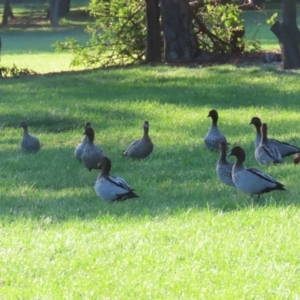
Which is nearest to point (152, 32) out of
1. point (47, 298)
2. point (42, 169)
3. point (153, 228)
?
point (42, 169)

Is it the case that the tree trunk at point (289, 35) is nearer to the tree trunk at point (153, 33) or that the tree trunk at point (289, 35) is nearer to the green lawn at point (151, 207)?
the green lawn at point (151, 207)

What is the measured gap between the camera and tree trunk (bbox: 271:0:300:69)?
74.5 feet

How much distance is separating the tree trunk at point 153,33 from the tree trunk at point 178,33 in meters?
0.55

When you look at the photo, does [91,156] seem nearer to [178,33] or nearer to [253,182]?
[253,182]

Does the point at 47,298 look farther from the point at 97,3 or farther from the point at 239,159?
the point at 97,3

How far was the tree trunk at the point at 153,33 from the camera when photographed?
2548cm

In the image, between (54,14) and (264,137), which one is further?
(54,14)

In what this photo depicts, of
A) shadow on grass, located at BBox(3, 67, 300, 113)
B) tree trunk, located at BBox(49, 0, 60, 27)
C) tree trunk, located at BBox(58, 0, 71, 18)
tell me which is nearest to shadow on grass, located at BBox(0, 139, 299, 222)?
shadow on grass, located at BBox(3, 67, 300, 113)

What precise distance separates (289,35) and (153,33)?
14.7 feet

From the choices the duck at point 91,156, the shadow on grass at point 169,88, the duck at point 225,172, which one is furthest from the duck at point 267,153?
the shadow on grass at point 169,88

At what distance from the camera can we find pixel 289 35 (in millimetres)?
22891

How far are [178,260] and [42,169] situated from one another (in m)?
5.83

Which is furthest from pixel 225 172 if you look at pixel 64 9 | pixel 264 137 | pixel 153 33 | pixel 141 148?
pixel 64 9

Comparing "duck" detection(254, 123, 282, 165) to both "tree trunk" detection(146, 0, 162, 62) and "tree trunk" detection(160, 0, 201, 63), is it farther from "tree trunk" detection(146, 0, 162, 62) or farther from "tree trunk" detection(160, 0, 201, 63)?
"tree trunk" detection(146, 0, 162, 62)
